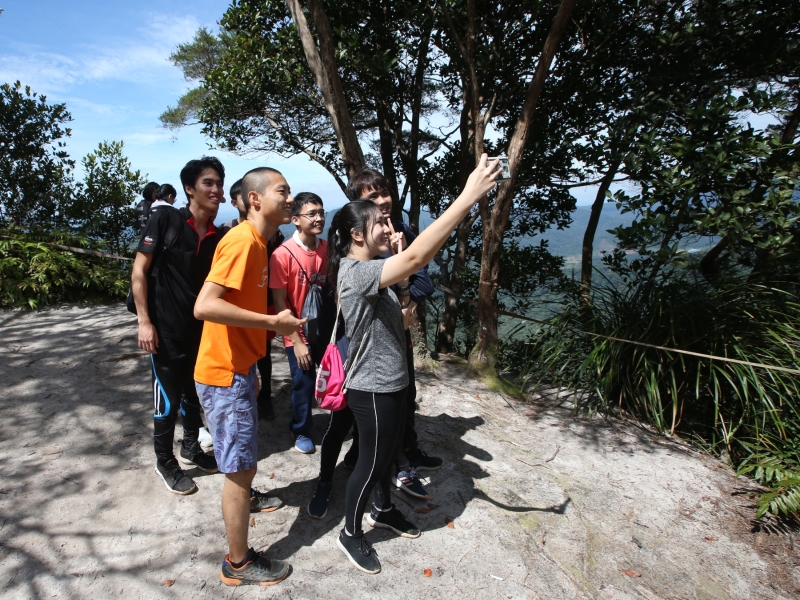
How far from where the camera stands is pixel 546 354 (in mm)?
5457

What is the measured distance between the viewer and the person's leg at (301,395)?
3396mm

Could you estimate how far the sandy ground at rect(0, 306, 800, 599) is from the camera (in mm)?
2512

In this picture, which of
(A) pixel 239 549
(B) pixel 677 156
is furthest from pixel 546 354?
(A) pixel 239 549

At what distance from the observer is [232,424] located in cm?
224

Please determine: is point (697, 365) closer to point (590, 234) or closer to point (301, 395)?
point (590, 234)

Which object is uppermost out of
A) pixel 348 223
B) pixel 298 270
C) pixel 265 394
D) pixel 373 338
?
pixel 348 223

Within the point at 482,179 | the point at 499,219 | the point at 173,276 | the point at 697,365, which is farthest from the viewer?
the point at 499,219

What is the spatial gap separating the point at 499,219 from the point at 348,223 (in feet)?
9.37

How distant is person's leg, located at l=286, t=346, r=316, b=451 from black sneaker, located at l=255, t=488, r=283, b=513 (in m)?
0.66

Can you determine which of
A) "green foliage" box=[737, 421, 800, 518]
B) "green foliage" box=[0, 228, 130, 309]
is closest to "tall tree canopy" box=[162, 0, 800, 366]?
"green foliage" box=[737, 421, 800, 518]

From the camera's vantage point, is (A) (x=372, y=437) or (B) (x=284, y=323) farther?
(A) (x=372, y=437)

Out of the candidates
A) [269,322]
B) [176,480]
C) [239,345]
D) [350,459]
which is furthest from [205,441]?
[269,322]

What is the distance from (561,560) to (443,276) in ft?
20.7

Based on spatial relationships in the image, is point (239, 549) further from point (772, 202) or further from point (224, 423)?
point (772, 202)
